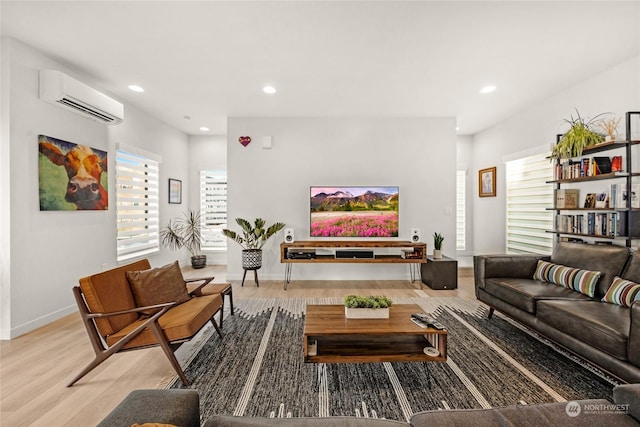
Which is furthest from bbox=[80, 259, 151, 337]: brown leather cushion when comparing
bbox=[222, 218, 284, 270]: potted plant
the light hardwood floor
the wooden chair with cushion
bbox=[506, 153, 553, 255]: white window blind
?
bbox=[506, 153, 553, 255]: white window blind

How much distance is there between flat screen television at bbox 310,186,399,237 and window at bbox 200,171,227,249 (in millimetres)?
2403

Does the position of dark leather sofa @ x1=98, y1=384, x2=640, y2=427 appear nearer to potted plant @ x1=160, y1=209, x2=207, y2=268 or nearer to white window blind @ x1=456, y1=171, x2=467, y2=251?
potted plant @ x1=160, y1=209, x2=207, y2=268

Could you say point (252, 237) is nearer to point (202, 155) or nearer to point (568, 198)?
point (202, 155)

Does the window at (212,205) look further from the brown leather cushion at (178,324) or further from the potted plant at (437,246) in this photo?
the potted plant at (437,246)

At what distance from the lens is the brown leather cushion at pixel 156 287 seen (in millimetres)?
2348

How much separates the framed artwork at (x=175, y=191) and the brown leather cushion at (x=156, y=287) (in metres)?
3.51

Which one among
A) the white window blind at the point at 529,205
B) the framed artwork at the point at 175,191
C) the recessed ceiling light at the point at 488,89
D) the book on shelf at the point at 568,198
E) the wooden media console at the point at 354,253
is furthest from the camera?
the framed artwork at the point at 175,191

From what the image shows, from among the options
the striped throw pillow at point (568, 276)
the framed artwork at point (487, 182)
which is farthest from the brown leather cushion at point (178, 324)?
the framed artwork at point (487, 182)

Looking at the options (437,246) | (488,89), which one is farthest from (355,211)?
(488,89)

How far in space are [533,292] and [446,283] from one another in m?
1.81

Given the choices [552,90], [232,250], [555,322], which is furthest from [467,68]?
[232,250]

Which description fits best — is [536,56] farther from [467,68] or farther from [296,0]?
→ [296,0]

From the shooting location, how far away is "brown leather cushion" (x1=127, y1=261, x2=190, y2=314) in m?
2.35

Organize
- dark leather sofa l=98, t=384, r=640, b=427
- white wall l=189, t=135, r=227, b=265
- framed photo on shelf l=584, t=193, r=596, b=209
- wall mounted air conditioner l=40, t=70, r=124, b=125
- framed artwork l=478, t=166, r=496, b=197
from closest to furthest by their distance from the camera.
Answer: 1. dark leather sofa l=98, t=384, r=640, b=427
2. wall mounted air conditioner l=40, t=70, r=124, b=125
3. framed photo on shelf l=584, t=193, r=596, b=209
4. framed artwork l=478, t=166, r=496, b=197
5. white wall l=189, t=135, r=227, b=265
